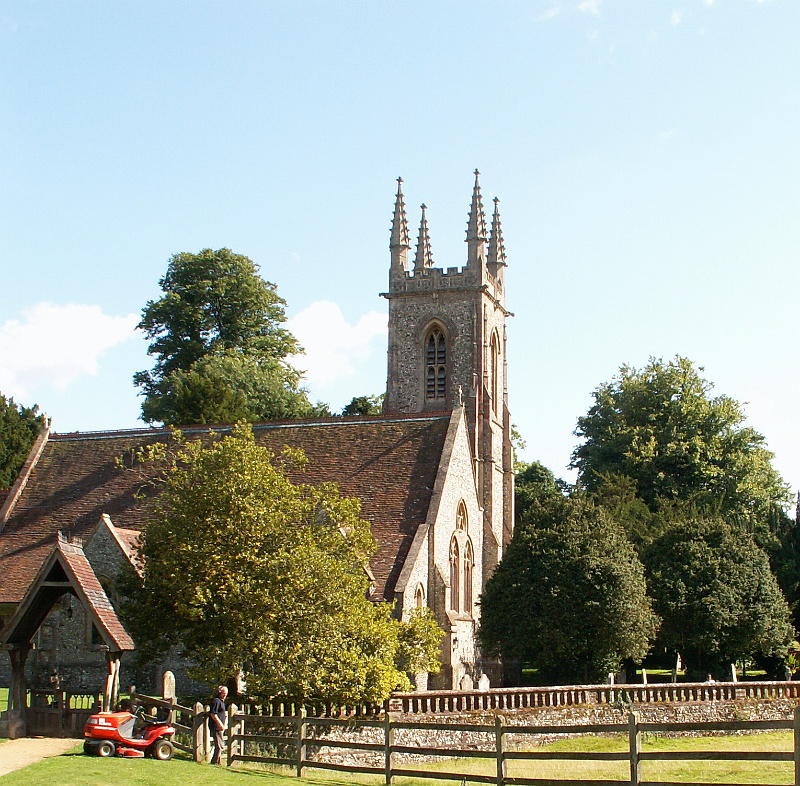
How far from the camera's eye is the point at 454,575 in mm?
36781

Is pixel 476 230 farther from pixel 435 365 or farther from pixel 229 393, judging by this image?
pixel 229 393

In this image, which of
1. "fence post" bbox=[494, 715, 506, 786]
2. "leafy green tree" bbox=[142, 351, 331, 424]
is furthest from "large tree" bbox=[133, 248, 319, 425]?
"fence post" bbox=[494, 715, 506, 786]

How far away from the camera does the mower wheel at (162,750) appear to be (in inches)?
762

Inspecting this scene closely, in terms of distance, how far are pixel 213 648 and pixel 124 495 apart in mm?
16118

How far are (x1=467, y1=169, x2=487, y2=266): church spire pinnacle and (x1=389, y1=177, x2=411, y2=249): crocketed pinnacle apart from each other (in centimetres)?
332

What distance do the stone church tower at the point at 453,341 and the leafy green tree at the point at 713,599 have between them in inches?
342

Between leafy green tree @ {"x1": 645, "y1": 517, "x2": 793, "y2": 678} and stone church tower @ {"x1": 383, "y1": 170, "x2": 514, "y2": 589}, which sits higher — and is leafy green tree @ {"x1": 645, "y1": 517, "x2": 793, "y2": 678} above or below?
below

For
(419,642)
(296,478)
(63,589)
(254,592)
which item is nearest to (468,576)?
(296,478)

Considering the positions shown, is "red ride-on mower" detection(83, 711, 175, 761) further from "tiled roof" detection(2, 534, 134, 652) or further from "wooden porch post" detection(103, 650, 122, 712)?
"tiled roof" detection(2, 534, 134, 652)

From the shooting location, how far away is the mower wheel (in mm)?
19359

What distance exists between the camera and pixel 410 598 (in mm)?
32531

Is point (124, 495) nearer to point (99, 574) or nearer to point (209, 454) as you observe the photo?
point (99, 574)

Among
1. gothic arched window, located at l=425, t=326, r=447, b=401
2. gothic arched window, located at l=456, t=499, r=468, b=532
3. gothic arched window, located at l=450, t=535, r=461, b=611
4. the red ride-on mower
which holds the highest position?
gothic arched window, located at l=425, t=326, r=447, b=401

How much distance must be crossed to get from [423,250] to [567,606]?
23593 millimetres
